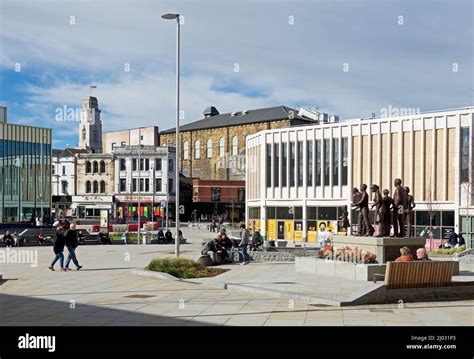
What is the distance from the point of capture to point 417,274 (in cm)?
1546

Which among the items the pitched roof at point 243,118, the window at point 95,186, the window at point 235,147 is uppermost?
the pitched roof at point 243,118

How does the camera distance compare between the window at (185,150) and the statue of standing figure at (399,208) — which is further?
the window at (185,150)

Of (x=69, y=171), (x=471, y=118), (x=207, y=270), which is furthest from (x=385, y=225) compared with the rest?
(x=69, y=171)

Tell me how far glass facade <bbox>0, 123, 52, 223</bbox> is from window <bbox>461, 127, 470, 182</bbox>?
42418mm

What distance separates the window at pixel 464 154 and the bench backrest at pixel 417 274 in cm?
3339

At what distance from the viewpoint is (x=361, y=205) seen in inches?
837

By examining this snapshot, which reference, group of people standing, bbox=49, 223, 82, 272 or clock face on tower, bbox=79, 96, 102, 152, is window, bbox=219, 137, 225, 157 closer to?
clock face on tower, bbox=79, 96, 102, 152

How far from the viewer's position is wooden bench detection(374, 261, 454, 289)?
1501 centimetres

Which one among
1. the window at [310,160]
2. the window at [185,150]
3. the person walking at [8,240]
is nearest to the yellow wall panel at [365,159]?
the window at [310,160]

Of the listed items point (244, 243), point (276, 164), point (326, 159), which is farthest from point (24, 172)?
point (244, 243)

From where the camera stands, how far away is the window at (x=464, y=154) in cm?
4719

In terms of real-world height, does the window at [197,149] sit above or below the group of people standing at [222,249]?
above

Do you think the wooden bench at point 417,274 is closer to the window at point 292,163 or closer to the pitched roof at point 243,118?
the window at point 292,163

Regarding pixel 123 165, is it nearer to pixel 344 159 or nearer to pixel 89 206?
pixel 89 206
